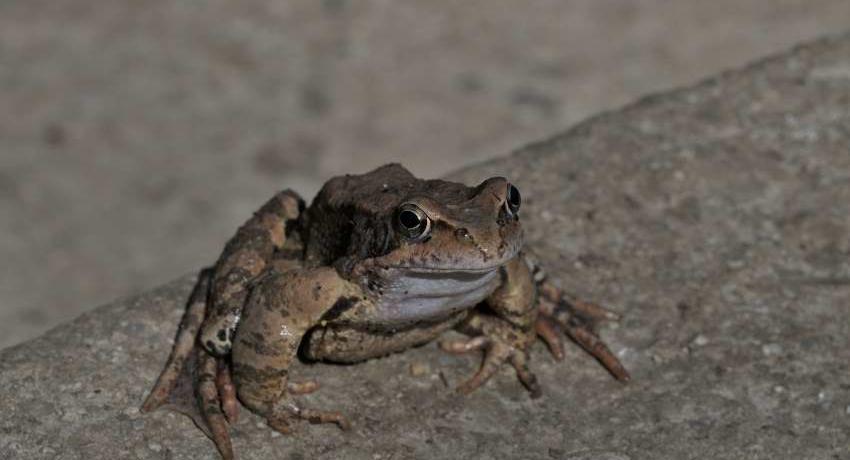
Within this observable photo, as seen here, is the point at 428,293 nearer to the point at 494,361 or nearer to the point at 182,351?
the point at 494,361

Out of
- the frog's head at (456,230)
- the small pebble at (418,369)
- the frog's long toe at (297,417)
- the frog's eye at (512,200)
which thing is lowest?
the frog's long toe at (297,417)

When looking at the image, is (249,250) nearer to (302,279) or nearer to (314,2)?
(302,279)

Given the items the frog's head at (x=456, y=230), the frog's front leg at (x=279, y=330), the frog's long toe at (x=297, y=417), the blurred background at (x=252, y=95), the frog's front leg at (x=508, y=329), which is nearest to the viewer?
the frog's head at (x=456, y=230)

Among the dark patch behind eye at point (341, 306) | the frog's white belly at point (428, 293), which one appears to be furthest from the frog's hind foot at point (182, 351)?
the frog's white belly at point (428, 293)

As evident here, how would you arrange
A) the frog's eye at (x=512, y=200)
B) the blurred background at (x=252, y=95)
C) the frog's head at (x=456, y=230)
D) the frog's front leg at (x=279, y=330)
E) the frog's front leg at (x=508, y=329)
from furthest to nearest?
the blurred background at (x=252, y=95)
the frog's front leg at (x=508, y=329)
the frog's front leg at (x=279, y=330)
the frog's eye at (x=512, y=200)
the frog's head at (x=456, y=230)

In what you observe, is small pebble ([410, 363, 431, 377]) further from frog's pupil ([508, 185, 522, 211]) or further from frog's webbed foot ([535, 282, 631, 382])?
frog's pupil ([508, 185, 522, 211])

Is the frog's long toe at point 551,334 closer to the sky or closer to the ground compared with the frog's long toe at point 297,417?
closer to the sky

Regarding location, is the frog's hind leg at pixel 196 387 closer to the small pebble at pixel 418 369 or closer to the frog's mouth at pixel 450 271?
the small pebble at pixel 418 369

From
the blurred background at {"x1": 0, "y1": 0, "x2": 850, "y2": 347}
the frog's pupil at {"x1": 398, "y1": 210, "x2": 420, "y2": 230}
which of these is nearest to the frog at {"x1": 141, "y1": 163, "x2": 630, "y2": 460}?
the frog's pupil at {"x1": 398, "y1": 210, "x2": 420, "y2": 230}

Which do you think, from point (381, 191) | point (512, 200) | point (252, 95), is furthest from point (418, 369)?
point (252, 95)
